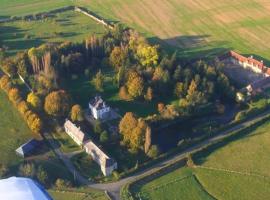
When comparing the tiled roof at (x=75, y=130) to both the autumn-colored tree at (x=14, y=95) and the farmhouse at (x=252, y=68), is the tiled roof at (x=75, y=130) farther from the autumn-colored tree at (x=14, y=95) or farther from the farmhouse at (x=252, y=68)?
the farmhouse at (x=252, y=68)

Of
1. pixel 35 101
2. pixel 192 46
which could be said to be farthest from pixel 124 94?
pixel 192 46

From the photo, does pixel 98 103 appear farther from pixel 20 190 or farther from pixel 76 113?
pixel 20 190

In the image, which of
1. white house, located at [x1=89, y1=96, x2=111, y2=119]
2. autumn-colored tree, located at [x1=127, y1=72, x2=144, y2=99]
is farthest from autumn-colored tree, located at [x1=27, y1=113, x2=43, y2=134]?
autumn-colored tree, located at [x1=127, y1=72, x2=144, y2=99]

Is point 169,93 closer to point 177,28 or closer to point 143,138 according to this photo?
point 143,138

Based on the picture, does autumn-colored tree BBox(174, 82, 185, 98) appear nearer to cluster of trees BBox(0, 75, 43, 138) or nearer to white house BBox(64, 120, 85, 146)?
white house BBox(64, 120, 85, 146)

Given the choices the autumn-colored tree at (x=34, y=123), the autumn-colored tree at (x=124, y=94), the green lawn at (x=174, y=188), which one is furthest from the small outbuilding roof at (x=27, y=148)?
the autumn-colored tree at (x=124, y=94)

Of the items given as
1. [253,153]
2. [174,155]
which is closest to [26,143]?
[174,155]
